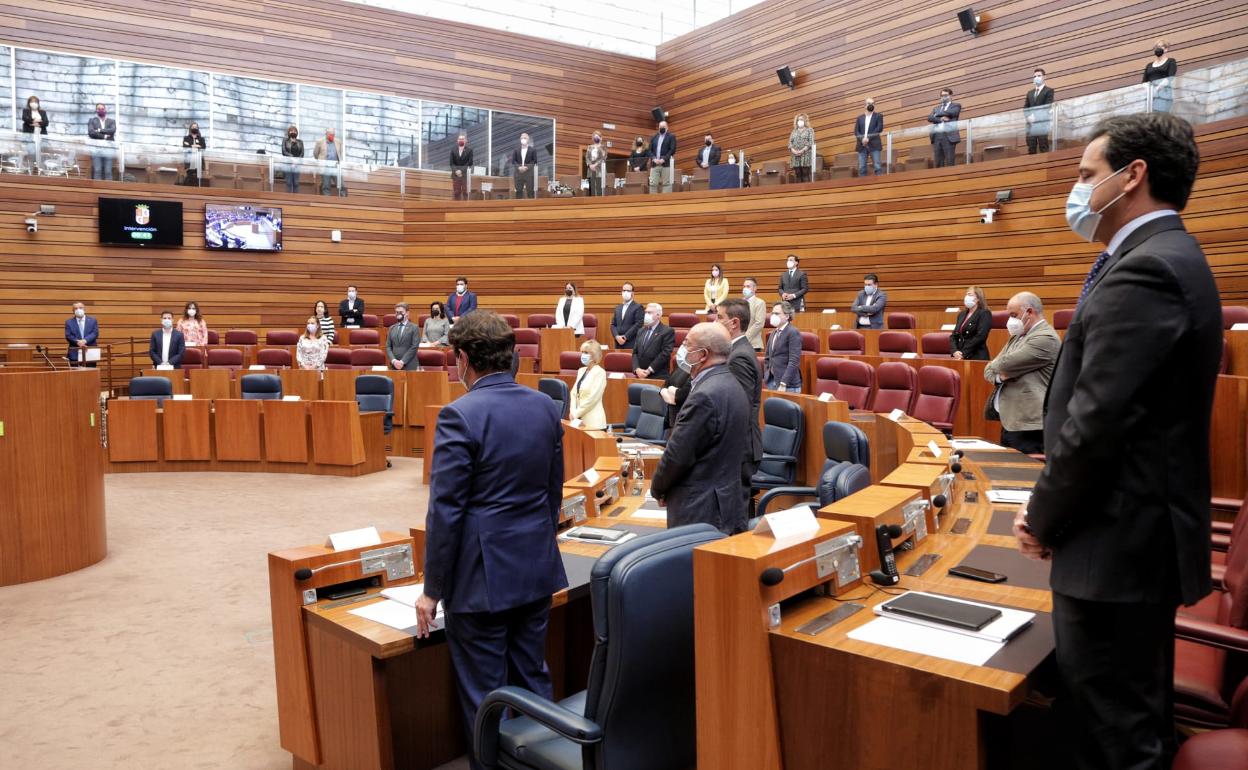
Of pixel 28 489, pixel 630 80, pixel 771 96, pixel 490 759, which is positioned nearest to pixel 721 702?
pixel 490 759

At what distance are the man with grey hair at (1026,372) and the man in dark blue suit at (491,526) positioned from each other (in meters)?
2.97

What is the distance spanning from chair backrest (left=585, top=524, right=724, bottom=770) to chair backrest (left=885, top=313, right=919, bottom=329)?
8.32 m

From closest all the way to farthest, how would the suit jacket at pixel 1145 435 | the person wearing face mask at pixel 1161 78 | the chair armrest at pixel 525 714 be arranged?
the suit jacket at pixel 1145 435 → the chair armrest at pixel 525 714 → the person wearing face mask at pixel 1161 78

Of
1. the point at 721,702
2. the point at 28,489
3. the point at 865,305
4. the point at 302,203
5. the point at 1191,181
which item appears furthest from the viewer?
the point at 302,203

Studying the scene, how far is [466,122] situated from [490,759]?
14.2 m

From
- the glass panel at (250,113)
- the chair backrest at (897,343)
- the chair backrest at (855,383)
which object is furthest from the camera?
the glass panel at (250,113)

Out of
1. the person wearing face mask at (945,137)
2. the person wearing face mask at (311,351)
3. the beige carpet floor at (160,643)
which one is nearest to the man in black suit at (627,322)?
the person wearing face mask at (311,351)

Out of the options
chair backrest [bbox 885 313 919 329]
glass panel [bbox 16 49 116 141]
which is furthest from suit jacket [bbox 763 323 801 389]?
glass panel [bbox 16 49 116 141]

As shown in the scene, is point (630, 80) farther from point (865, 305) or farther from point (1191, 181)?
point (1191, 181)

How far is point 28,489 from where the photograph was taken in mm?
4688

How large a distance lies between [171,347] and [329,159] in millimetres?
4648

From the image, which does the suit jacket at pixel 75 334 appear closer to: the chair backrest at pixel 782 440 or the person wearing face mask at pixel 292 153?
the person wearing face mask at pixel 292 153

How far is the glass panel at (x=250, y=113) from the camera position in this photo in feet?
43.3

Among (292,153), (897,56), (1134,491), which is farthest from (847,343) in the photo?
(292,153)
